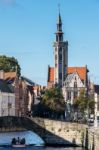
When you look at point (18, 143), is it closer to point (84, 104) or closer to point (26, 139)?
point (26, 139)

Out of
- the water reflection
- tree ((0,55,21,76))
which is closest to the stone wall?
the water reflection

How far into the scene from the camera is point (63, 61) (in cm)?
14812

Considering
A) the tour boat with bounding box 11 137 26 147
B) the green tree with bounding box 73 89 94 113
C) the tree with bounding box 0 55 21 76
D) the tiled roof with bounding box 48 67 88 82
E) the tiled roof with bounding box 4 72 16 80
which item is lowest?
the tour boat with bounding box 11 137 26 147

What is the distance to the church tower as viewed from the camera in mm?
147875

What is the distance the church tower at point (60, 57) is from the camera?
14788 centimetres

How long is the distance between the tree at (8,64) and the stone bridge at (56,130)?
56977 mm

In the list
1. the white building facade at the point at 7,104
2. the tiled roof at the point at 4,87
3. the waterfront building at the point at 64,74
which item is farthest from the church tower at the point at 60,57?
the tiled roof at the point at 4,87

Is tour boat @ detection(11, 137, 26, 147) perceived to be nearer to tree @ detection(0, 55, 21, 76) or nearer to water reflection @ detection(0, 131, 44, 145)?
water reflection @ detection(0, 131, 44, 145)

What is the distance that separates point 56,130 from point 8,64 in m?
63.0

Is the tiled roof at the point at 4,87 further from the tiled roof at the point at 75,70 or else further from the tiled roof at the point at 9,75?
the tiled roof at the point at 75,70

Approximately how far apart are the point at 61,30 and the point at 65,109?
21.4 metres

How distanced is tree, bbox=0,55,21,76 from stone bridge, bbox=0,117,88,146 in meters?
57.0

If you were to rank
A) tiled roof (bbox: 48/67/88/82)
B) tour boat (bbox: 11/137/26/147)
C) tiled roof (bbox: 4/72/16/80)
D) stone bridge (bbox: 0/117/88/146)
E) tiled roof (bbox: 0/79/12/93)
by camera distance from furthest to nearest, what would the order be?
tiled roof (bbox: 48/67/88/82) < tiled roof (bbox: 4/72/16/80) < tiled roof (bbox: 0/79/12/93) < stone bridge (bbox: 0/117/88/146) < tour boat (bbox: 11/137/26/147)

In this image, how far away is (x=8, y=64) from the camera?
149 m
